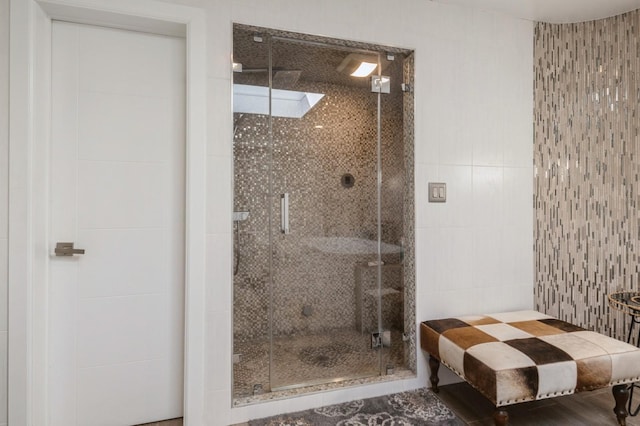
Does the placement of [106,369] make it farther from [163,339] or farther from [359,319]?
[359,319]

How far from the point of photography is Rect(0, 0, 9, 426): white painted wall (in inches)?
62.1

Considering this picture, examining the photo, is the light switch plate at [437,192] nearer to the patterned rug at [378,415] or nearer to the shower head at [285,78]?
the shower head at [285,78]

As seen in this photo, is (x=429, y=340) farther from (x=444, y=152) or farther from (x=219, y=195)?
(x=219, y=195)

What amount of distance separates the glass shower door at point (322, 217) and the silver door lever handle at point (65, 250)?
972 millimetres

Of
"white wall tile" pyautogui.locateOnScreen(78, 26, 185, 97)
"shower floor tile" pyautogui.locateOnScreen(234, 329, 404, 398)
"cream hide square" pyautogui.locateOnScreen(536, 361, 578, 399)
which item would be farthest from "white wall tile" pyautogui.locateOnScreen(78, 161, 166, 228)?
"cream hide square" pyautogui.locateOnScreen(536, 361, 578, 399)

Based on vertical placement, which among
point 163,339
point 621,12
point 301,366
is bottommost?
point 301,366

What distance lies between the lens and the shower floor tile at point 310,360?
1.96 m

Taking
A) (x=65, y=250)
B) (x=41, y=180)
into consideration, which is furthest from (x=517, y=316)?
(x=41, y=180)

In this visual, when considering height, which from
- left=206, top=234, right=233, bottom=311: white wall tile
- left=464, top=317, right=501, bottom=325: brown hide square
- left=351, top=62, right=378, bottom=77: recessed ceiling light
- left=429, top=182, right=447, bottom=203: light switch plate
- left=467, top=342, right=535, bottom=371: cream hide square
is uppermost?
left=351, top=62, right=378, bottom=77: recessed ceiling light

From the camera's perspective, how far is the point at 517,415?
1950 millimetres

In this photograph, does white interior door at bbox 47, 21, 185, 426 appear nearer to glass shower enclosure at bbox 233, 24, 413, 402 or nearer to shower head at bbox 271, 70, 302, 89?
glass shower enclosure at bbox 233, 24, 413, 402

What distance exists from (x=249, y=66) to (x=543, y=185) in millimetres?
2096

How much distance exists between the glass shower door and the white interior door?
546 millimetres

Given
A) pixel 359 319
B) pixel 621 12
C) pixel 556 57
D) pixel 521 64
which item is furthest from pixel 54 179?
pixel 621 12
